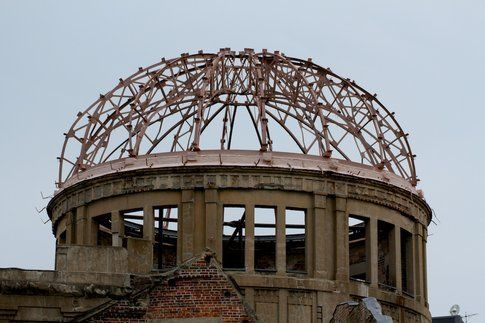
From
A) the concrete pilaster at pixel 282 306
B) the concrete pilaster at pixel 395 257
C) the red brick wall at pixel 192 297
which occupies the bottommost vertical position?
the red brick wall at pixel 192 297

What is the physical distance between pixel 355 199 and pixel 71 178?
1020 centimetres

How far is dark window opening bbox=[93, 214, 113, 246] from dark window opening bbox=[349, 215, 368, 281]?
8.97 m

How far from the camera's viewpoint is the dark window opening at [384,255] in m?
59.4

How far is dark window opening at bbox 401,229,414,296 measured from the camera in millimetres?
60531

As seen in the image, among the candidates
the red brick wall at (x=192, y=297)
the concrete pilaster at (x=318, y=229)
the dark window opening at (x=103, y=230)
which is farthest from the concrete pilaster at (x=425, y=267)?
the red brick wall at (x=192, y=297)

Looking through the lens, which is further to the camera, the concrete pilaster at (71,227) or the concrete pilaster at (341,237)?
the concrete pilaster at (71,227)

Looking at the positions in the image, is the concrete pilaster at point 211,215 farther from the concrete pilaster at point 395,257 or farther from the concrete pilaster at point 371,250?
the concrete pilaster at point 395,257

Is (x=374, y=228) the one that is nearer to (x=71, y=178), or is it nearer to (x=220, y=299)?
(x=71, y=178)

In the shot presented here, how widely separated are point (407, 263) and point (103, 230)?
36.4ft

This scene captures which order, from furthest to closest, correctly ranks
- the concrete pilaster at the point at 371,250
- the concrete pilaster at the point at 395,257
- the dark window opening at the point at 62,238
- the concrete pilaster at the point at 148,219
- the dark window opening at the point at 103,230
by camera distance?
the dark window opening at the point at 62,238 < the concrete pilaster at the point at 395,257 < the dark window opening at the point at 103,230 < the concrete pilaster at the point at 371,250 < the concrete pilaster at the point at 148,219

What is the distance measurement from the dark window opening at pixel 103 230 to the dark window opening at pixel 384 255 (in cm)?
962

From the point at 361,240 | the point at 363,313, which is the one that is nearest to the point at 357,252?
the point at 361,240

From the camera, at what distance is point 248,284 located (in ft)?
184

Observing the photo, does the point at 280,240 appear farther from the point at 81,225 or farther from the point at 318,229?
the point at 81,225
